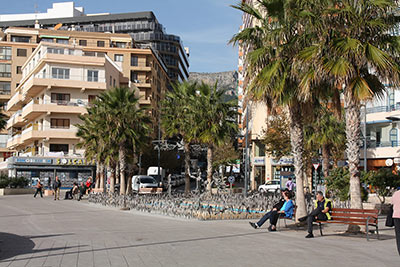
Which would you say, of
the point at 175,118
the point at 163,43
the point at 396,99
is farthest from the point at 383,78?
the point at 163,43

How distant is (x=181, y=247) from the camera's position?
11586 mm

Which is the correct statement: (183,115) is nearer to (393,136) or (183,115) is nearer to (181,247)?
(181,247)

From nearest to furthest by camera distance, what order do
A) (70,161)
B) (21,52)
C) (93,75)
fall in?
1. (70,161)
2. (93,75)
3. (21,52)

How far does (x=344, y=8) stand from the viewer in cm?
1412

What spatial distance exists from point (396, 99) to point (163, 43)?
75235 millimetres

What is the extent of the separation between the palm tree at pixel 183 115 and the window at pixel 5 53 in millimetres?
55803

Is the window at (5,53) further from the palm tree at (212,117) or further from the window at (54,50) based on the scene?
the palm tree at (212,117)

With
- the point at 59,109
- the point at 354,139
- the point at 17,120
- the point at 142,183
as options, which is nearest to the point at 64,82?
the point at 59,109

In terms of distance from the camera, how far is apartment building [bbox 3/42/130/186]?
5659cm

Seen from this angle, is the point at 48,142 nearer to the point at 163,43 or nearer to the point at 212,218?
the point at 212,218

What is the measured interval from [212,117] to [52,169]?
29.1m

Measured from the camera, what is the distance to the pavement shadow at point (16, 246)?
34.9 feet

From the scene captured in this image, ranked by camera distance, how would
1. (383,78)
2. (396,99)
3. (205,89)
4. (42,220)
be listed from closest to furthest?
(383,78) → (42,220) → (205,89) → (396,99)

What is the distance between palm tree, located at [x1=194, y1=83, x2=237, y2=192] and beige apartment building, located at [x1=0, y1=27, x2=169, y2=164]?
48943 mm
